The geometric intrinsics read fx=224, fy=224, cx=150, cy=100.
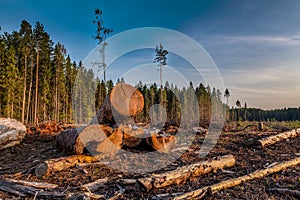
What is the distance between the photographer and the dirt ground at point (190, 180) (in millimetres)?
4391

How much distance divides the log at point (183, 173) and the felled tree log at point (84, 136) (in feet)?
8.35

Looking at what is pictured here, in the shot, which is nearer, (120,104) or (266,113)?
(120,104)

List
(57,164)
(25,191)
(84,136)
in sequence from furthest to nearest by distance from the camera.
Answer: (84,136) → (57,164) → (25,191)

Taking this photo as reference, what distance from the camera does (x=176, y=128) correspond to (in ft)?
38.2

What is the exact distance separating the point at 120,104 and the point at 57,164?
8.41 ft

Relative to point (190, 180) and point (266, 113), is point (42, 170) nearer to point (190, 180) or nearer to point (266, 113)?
point (190, 180)

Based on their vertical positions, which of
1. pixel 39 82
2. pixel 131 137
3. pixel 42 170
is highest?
pixel 39 82

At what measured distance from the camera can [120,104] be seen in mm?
7297

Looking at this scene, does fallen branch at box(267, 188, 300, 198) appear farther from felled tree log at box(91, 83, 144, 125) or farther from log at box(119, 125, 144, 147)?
felled tree log at box(91, 83, 144, 125)

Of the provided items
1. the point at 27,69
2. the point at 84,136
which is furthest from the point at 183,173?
the point at 27,69

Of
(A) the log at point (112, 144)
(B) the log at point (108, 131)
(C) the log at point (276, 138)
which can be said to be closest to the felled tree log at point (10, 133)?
(B) the log at point (108, 131)

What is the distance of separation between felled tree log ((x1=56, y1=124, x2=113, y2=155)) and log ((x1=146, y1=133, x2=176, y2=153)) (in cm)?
137

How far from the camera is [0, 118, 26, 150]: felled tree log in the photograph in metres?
8.62

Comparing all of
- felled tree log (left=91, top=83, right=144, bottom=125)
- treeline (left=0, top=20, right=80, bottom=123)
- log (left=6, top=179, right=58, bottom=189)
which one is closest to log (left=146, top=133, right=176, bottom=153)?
felled tree log (left=91, top=83, right=144, bottom=125)
